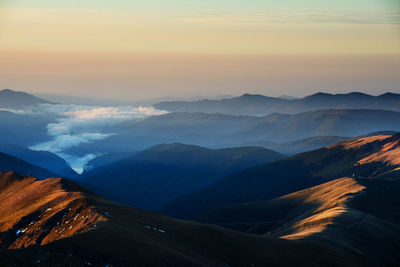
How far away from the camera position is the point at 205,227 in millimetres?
152125

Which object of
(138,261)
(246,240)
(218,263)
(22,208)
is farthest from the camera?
(22,208)

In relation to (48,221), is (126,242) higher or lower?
higher

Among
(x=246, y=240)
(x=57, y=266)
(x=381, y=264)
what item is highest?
(x=57, y=266)

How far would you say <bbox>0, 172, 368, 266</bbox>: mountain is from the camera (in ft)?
335

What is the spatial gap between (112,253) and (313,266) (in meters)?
56.2

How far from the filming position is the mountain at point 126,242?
102188 millimetres

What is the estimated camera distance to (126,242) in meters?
112

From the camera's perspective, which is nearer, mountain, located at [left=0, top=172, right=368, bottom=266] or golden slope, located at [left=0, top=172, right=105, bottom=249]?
mountain, located at [left=0, top=172, right=368, bottom=266]

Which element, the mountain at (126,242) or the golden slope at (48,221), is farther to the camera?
the golden slope at (48,221)

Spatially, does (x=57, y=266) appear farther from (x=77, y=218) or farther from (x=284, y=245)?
(x=284, y=245)

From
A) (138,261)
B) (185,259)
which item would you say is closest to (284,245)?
(185,259)

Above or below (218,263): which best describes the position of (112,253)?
above

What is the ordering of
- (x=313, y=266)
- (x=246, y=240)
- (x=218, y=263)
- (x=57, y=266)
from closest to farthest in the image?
(x=57, y=266), (x=218, y=263), (x=313, y=266), (x=246, y=240)

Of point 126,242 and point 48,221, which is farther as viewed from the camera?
point 48,221
